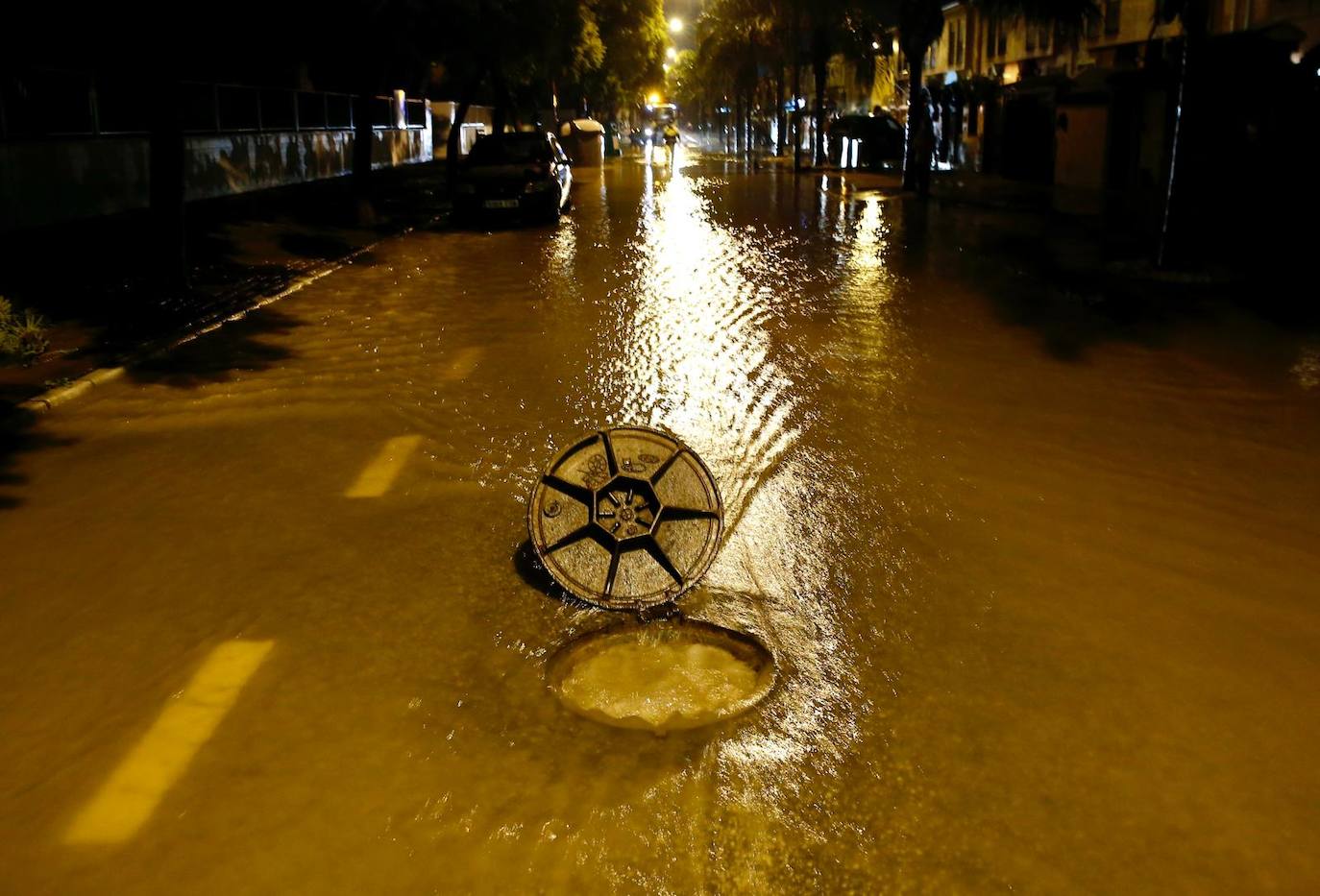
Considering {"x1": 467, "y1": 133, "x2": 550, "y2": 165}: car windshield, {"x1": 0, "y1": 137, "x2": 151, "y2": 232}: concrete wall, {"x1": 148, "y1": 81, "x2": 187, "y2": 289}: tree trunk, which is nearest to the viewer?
{"x1": 148, "y1": 81, "x2": 187, "y2": 289}: tree trunk

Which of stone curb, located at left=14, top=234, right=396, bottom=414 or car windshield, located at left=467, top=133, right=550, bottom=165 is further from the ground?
car windshield, located at left=467, top=133, right=550, bottom=165

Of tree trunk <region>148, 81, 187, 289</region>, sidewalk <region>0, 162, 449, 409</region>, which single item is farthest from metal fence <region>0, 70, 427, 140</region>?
sidewalk <region>0, 162, 449, 409</region>

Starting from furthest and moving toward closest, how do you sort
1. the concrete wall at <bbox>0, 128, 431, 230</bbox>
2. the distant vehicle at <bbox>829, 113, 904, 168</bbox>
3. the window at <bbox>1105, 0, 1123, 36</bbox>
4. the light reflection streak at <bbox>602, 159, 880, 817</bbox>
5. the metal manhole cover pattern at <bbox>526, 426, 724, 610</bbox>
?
the distant vehicle at <bbox>829, 113, 904, 168</bbox>
the window at <bbox>1105, 0, 1123, 36</bbox>
the concrete wall at <bbox>0, 128, 431, 230</bbox>
the metal manhole cover pattern at <bbox>526, 426, 724, 610</bbox>
the light reflection streak at <bbox>602, 159, 880, 817</bbox>

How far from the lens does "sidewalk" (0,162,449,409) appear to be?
10977 millimetres

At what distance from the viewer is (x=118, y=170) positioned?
2023cm

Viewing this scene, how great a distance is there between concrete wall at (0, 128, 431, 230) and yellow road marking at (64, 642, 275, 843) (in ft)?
47.9

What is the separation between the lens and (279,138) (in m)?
28.6

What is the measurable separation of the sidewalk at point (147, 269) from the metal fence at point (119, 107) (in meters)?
1.52

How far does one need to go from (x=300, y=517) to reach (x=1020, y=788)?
3984 millimetres

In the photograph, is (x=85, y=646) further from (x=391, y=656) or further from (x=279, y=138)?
(x=279, y=138)

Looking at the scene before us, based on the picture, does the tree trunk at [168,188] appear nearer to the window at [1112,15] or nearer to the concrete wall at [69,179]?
the concrete wall at [69,179]

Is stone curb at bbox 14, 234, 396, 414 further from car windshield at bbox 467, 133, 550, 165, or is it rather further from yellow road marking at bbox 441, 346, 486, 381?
car windshield at bbox 467, 133, 550, 165

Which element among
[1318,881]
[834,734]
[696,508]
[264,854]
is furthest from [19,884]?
[1318,881]

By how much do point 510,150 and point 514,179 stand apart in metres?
1.50
